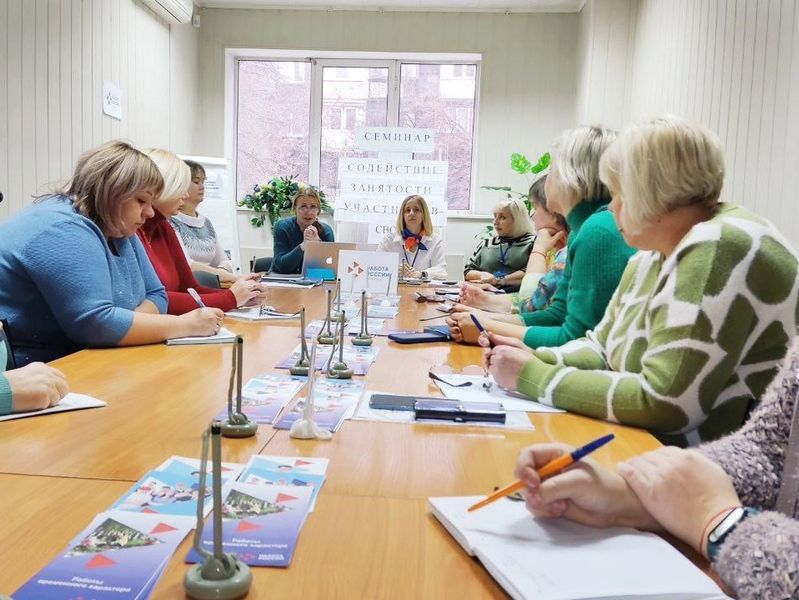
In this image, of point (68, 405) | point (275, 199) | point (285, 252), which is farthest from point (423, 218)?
point (68, 405)

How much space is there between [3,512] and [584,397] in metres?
0.96

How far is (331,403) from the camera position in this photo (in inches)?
55.6

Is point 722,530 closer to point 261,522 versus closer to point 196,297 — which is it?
point 261,522

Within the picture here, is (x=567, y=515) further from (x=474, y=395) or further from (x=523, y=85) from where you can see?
(x=523, y=85)

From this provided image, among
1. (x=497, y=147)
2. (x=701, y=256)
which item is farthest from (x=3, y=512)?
(x=497, y=147)

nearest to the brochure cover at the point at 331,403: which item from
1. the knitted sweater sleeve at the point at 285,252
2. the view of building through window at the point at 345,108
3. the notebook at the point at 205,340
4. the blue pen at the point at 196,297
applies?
the notebook at the point at 205,340

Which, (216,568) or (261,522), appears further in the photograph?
(261,522)

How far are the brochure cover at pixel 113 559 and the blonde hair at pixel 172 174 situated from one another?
2.29m

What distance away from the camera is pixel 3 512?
86 cm

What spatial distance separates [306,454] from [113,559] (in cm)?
41

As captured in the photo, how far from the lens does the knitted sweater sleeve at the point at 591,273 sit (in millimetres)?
1814

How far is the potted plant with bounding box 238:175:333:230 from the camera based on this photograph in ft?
22.4

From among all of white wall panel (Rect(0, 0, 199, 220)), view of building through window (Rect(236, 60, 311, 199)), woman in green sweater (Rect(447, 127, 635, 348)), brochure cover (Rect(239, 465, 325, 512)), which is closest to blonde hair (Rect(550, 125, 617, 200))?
woman in green sweater (Rect(447, 127, 635, 348))

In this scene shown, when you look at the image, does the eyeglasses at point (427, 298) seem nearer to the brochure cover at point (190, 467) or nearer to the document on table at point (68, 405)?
the document on table at point (68, 405)
